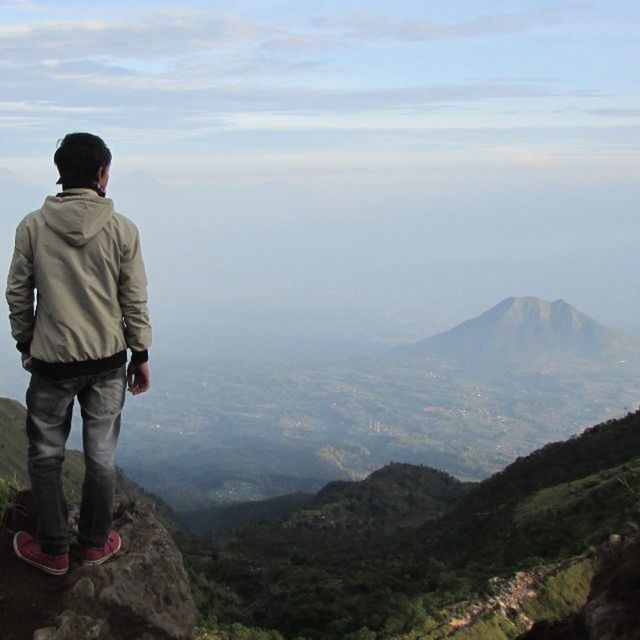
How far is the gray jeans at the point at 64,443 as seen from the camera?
7266 mm

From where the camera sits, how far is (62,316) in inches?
272

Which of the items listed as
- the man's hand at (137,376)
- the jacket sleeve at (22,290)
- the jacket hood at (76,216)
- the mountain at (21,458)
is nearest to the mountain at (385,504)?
the mountain at (21,458)

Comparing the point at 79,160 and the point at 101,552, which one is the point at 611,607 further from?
the point at 79,160

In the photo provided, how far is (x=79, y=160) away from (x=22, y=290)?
140 cm

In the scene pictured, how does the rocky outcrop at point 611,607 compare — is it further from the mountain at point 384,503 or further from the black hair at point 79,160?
the mountain at point 384,503

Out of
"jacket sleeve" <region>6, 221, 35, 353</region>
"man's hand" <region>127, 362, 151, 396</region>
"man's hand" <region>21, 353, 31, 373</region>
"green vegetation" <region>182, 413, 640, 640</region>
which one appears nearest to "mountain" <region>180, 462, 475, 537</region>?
"green vegetation" <region>182, 413, 640, 640</region>

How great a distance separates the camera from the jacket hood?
22.5ft

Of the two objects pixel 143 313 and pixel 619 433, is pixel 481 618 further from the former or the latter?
pixel 619 433

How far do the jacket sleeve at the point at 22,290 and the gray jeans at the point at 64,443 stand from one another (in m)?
0.46

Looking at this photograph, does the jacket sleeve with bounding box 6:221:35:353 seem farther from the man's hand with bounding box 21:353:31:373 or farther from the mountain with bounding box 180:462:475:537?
the mountain with bounding box 180:462:475:537

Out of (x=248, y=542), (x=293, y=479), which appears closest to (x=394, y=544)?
(x=248, y=542)

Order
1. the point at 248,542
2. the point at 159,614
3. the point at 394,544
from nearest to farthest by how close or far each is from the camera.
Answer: the point at 159,614 < the point at 394,544 < the point at 248,542

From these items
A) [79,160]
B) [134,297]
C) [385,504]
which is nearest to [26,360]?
[134,297]

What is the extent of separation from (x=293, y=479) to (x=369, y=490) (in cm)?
10323
